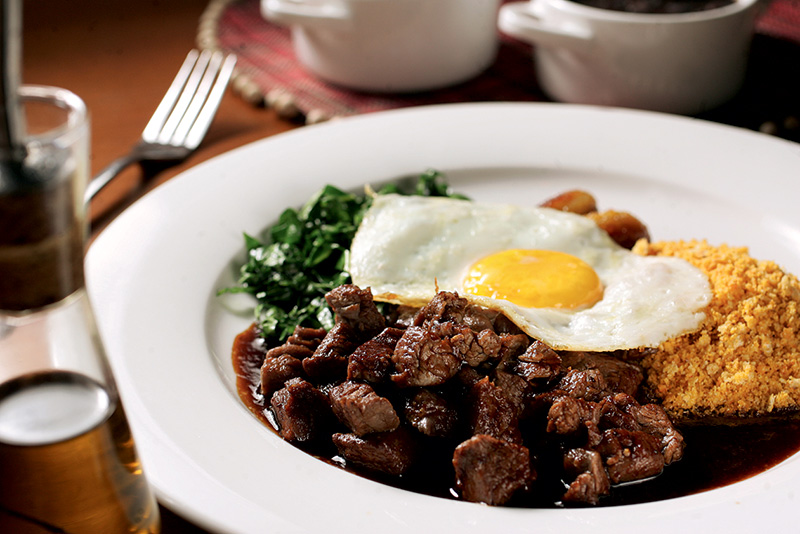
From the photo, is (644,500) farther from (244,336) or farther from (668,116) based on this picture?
(668,116)

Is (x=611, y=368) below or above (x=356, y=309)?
below

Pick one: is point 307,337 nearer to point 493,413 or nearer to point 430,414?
point 430,414

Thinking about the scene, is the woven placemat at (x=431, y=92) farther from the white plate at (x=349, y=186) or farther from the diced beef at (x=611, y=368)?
the diced beef at (x=611, y=368)

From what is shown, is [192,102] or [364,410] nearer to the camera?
[364,410]

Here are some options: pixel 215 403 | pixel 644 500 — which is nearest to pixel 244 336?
pixel 215 403

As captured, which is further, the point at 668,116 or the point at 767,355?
the point at 668,116

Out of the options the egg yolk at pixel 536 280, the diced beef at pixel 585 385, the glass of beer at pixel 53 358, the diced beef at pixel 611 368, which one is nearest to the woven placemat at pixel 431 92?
the egg yolk at pixel 536 280

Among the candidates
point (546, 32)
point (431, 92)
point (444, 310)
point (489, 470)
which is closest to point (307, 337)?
point (444, 310)
